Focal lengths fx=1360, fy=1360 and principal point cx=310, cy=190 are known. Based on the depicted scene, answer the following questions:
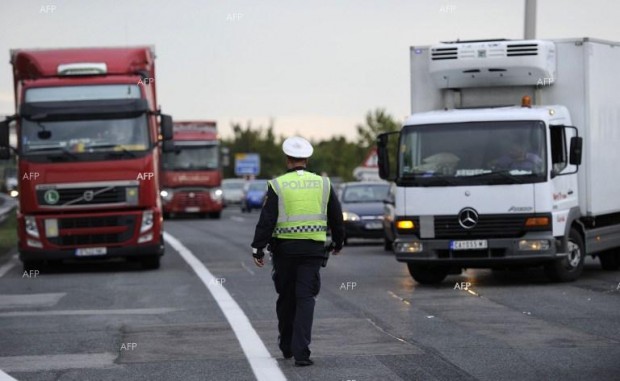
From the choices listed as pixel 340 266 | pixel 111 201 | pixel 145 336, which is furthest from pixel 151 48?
pixel 145 336

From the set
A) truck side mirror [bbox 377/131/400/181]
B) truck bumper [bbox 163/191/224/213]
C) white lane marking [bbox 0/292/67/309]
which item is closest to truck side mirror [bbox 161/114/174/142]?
white lane marking [bbox 0/292/67/309]

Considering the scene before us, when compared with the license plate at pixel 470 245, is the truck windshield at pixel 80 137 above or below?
above

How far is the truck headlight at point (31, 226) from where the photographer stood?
2244cm

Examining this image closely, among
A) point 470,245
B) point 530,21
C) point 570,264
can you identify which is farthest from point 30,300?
point 530,21

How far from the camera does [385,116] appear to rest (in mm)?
73062

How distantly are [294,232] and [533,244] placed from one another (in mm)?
7702

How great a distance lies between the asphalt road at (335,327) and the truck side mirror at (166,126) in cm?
232

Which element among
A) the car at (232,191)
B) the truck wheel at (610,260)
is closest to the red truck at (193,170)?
the truck wheel at (610,260)

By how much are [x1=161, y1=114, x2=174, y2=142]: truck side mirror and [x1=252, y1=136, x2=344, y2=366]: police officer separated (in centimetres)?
1201

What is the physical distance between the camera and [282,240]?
429 inches

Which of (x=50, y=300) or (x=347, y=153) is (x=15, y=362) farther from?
(x=347, y=153)

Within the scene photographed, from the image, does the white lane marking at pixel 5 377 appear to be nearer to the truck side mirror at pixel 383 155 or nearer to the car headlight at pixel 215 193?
the truck side mirror at pixel 383 155

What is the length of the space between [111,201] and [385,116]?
51.3 m

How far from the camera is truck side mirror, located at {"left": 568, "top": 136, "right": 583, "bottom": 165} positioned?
18000 mm
